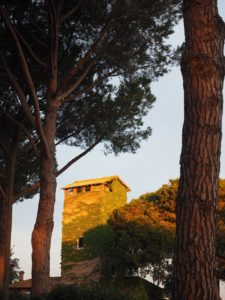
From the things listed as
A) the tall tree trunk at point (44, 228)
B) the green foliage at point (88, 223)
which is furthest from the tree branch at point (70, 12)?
the green foliage at point (88, 223)

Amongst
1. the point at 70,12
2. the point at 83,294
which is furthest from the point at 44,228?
the point at 70,12

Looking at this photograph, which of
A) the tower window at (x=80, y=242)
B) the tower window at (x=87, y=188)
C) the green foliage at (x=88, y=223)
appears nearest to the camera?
the green foliage at (x=88, y=223)

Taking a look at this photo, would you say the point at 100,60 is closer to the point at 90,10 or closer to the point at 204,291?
the point at 90,10

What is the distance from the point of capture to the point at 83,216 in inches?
1073

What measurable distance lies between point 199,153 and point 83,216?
23227 mm

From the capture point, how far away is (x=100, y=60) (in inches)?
501

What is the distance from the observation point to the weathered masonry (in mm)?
25969

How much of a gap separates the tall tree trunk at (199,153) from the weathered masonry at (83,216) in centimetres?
2170

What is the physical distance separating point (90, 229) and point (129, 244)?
4.48 metres

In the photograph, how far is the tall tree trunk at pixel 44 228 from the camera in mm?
9523

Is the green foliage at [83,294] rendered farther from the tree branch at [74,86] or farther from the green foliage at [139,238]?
the green foliage at [139,238]

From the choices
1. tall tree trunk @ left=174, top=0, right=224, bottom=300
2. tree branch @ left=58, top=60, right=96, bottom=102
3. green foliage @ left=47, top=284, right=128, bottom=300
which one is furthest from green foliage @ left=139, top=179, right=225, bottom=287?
tall tree trunk @ left=174, top=0, right=224, bottom=300

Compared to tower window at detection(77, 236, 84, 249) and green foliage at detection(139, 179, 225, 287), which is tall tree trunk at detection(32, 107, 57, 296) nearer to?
green foliage at detection(139, 179, 225, 287)

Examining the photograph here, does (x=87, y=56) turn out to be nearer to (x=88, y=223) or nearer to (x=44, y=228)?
(x=44, y=228)
